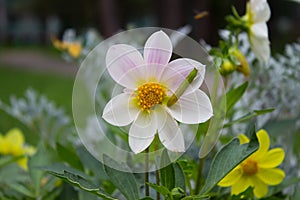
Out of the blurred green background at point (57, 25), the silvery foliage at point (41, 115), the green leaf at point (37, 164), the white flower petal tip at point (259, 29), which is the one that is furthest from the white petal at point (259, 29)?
the blurred green background at point (57, 25)

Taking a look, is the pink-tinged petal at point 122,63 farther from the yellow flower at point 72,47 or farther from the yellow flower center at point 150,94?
the yellow flower at point 72,47

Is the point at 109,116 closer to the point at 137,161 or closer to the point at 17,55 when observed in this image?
the point at 137,161

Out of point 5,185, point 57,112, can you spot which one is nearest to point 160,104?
point 5,185

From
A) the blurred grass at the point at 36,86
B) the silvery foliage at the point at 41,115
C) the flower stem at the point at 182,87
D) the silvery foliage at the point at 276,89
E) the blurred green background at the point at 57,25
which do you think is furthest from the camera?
the blurred green background at the point at 57,25

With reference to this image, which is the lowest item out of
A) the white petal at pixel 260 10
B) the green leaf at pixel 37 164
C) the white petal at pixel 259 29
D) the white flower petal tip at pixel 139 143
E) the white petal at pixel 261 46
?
the white flower petal tip at pixel 139 143

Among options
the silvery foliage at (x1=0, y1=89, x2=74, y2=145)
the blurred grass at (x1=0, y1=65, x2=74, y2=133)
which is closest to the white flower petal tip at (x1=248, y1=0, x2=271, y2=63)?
the silvery foliage at (x1=0, y1=89, x2=74, y2=145)

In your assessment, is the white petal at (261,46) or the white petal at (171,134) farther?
the white petal at (261,46)
